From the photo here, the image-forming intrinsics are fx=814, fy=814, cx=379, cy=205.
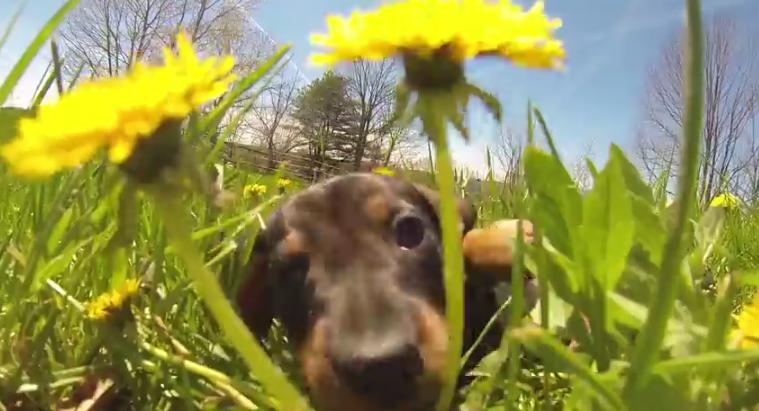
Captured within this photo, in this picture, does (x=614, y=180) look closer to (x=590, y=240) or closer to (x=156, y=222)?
(x=590, y=240)

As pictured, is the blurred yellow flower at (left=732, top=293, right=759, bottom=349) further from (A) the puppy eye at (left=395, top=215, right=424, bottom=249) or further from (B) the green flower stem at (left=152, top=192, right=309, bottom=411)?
(A) the puppy eye at (left=395, top=215, right=424, bottom=249)

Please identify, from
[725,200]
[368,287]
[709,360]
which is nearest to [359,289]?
[368,287]

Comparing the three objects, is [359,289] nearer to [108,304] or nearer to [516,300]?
[108,304]

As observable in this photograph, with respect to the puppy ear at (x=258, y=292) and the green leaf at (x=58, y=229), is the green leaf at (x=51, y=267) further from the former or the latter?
the puppy ear at (x=258, y=292)

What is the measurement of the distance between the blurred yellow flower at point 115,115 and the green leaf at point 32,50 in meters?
0.53

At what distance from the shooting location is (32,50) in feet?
3.35

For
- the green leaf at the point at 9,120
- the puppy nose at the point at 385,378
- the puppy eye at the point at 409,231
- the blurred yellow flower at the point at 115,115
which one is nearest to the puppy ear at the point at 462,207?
the puppy eye at the point at 409,231

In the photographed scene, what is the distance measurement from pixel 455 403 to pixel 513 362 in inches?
13.2

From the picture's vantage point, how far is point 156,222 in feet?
4.88

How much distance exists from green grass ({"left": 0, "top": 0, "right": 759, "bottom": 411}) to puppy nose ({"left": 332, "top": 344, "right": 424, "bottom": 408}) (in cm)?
7

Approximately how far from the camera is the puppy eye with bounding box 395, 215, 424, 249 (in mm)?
1480

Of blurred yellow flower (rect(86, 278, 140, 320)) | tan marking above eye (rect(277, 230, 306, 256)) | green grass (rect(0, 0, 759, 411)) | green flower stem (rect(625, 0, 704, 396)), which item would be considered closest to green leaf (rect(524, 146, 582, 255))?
green grass (rect(0, 0, 759, 411))

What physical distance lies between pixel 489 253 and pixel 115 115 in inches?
41.6

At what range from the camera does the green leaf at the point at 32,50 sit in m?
1.01
